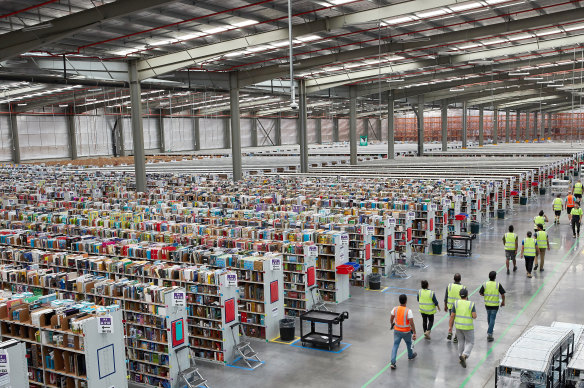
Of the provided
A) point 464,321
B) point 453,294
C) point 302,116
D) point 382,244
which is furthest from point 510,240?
point 302,116

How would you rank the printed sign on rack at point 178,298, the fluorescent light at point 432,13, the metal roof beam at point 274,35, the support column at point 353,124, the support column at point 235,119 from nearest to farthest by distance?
1. the printed sign on rack at point 178,298
2. the metal roof beam at point 274,35
3. the fluorescent light at point 432,13
4. the support column at point 235,119
5. the support column at point 353,124

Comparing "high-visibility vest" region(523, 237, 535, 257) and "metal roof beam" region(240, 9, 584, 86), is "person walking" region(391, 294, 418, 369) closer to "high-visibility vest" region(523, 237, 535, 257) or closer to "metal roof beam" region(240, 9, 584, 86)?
"high-visibility vest" region(523, 237, 535, 257)

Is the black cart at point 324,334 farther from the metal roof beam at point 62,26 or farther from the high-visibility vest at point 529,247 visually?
the metal roof beam at point 62,26

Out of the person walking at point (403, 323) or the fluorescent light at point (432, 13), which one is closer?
the person walking at point (403, 323)

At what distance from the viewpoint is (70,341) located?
333 inches

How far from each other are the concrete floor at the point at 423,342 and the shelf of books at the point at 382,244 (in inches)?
24.5

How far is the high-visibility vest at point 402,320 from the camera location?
9.79 metres

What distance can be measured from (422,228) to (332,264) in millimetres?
6369

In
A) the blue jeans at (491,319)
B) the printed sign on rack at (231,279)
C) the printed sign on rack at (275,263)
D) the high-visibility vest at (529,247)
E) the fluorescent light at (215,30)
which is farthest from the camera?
the fluorescent light at (215,30)

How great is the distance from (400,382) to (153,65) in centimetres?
2129

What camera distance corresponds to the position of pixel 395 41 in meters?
27.2

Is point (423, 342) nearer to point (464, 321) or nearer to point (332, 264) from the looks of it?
point (464, 321)

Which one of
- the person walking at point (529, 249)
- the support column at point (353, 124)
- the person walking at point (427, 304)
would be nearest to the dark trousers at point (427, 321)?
the person walking at point (427, 304)

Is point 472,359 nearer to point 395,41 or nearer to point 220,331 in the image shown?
point 220,331
